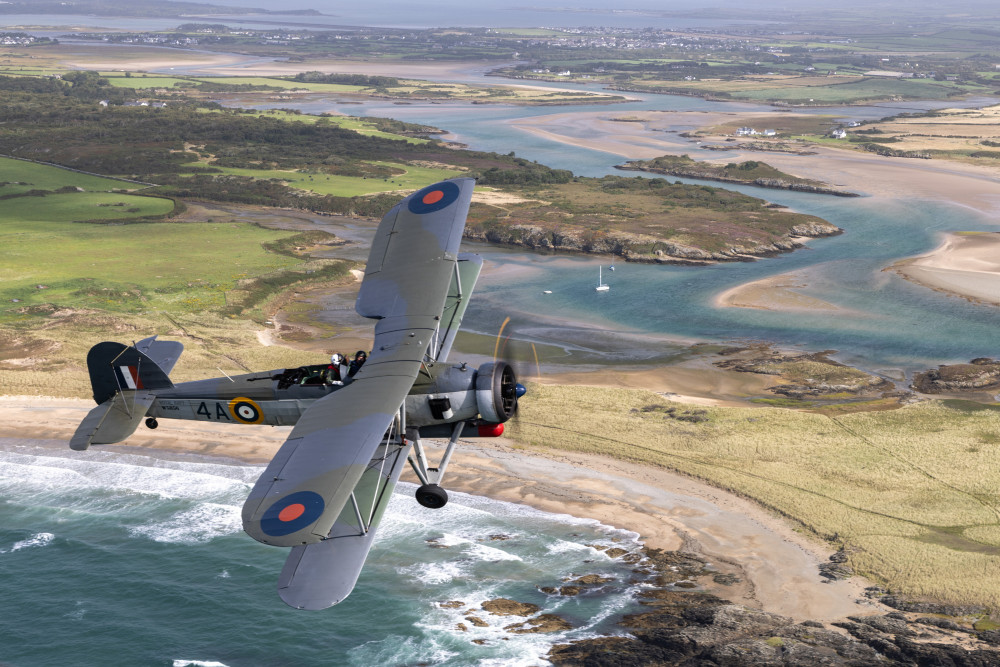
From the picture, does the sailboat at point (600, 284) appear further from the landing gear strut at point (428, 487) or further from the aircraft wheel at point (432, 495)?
the aircraft wheel at point (432, 495)

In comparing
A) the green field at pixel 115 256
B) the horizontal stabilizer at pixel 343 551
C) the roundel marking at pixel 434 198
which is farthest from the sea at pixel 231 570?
the green field at pixel 115 256

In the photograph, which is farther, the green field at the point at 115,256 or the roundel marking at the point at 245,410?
the green field at the point at 115,256

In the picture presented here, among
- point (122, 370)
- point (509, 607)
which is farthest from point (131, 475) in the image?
point (509, 607)

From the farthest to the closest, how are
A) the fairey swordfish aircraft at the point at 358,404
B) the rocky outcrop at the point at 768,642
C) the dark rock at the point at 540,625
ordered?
1. the dark rock at the point at 540,625
2. the rocky outcrop at the point at 768,642
3. the fairey swordfish aircraft at the point at 358,404

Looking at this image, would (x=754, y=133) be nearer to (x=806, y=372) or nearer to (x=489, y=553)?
(x=806, y=372)

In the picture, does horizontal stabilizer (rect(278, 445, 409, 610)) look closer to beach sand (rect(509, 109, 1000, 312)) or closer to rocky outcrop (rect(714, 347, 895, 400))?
rocky outcrop (rect(714, 347, 895, 400))

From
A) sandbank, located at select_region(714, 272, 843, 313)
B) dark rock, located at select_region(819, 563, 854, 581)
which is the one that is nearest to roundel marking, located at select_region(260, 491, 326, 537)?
dark rock, located at select_region(819, 563, 854, 581)

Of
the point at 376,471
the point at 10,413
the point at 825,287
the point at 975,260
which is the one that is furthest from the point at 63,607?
the point at 975,260
